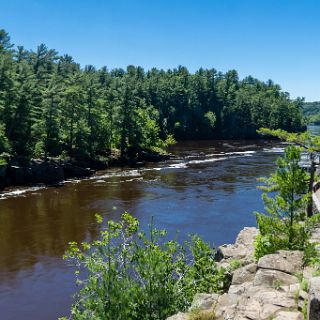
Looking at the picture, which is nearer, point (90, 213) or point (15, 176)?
point (90, 213)

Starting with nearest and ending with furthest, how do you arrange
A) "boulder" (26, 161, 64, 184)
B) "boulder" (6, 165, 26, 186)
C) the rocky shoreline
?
the rocky shoreline → "boulder" (6, 165, 26, 186) → "boulder" (26, 161, 64, 184)

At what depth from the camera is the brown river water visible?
75.0 ft

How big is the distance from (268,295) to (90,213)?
1017 inches

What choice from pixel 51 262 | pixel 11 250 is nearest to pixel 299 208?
pixel 51 262

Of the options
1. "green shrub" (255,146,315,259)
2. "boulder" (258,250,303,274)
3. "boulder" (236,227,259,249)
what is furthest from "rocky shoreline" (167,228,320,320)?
"boulder" (236,227,259,249)

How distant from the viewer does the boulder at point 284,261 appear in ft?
52.1

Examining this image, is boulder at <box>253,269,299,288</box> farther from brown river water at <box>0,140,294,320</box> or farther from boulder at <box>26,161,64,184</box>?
boulder at <box>26,161,64,184</box>

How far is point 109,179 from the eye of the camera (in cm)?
5297

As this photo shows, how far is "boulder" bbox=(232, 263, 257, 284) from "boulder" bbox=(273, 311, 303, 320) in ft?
14.4

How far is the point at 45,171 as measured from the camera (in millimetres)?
50562

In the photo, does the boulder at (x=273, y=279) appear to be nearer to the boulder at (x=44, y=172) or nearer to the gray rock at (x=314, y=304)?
the gray rock at (x=314, y=304)

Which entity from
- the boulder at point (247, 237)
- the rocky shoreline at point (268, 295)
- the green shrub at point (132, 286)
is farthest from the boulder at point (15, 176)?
the green shrub at point (132, 286)

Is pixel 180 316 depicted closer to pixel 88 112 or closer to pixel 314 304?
pixel 314 304

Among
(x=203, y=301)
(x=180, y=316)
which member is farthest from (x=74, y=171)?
(x=180, y=316)
